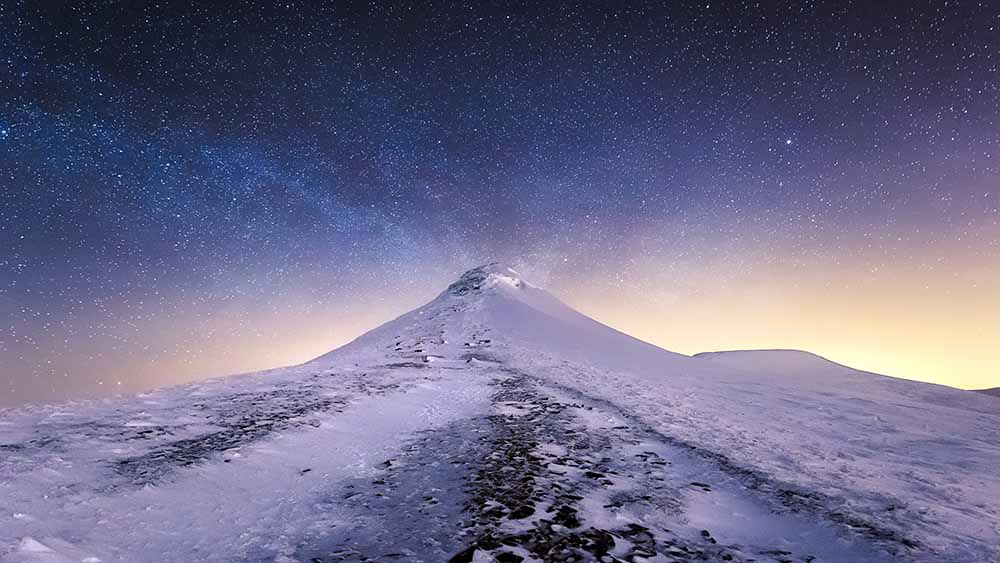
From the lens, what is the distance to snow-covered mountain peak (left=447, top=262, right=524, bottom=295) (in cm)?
4953

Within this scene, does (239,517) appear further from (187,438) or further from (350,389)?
(350,389)

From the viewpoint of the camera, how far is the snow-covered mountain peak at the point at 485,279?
49.5 m

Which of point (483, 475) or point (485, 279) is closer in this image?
point (483, 475)

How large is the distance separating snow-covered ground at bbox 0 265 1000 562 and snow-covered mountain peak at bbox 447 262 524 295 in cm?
3079

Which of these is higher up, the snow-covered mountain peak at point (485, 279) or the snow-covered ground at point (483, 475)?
the snow-covered mountain peak at point (485, 279)

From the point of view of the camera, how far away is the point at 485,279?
50719 millimetres

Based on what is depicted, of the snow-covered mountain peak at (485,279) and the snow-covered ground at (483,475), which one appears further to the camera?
the snow-covered mountain peak at (485,279)

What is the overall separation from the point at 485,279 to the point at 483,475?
140 ft

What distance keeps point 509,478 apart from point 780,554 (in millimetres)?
4106

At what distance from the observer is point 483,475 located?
836 cm

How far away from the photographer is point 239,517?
689cm

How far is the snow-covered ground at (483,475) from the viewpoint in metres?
6.09

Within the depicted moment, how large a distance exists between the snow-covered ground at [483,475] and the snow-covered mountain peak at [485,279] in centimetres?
3079

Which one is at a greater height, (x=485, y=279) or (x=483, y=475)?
(x=485, y=279)
